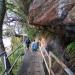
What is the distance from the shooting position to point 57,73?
20.6 feet

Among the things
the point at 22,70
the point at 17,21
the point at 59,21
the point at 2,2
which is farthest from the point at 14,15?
the point at 59,21

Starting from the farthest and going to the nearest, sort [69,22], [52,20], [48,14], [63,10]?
[48,14]
[52,20]
[63,10]
[69,22]

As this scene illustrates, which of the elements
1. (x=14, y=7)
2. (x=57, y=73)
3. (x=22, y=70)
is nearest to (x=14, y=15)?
(x=14, y=7)

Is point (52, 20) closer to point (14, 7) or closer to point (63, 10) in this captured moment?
point (63, 10)

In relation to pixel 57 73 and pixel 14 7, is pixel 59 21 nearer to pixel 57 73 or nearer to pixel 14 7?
pixel 57 73

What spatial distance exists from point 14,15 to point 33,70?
506 inches

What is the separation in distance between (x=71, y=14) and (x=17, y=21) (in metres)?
18.6

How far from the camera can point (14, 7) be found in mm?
19500

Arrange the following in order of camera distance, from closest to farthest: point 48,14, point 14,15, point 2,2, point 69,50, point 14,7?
point 48,14 → point 69,50 → point 2,2 → point 14,7 → point 14,15

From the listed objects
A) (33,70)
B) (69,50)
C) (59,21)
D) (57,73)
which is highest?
(59,21)

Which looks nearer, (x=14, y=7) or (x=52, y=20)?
(x=52, y=20)

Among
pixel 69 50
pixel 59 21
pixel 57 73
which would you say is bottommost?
pixel 57 73

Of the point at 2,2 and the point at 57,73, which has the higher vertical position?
the point at 2,2

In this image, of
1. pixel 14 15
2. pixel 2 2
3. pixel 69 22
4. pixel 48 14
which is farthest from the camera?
pixel 14 15
